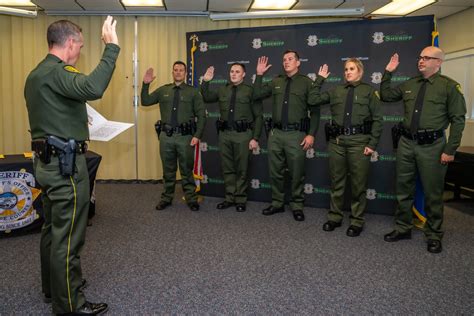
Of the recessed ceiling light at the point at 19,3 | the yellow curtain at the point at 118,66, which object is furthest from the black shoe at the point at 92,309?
the recessed ceiling light at the point at 19,3

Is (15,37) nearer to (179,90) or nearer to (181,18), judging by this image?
(181,18)

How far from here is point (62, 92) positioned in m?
1.80

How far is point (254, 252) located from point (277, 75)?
2334mm

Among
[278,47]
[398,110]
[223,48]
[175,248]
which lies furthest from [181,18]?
[175,248]

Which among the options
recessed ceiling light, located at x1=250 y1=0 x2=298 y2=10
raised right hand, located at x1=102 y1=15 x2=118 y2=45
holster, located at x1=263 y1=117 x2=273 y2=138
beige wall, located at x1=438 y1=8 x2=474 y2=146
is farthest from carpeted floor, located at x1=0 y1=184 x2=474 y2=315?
recessed ceiling light, located at x1=250 y1=0 x2=298 y2=10

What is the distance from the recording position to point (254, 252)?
10.1 feet

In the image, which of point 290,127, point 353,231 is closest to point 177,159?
point 290,127

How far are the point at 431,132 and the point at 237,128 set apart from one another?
2.00 metres

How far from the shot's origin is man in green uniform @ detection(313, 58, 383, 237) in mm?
3482

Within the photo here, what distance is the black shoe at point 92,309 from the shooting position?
6.62ft

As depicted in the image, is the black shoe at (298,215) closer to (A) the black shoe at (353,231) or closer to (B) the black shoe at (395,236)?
(A) the black shoe at (353,231)

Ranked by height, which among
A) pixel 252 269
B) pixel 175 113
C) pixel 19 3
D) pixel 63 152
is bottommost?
pixel 252 269

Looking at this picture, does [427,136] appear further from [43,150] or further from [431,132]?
[43,150]

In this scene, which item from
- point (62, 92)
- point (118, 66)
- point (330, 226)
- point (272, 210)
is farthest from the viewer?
point (118, 66)
